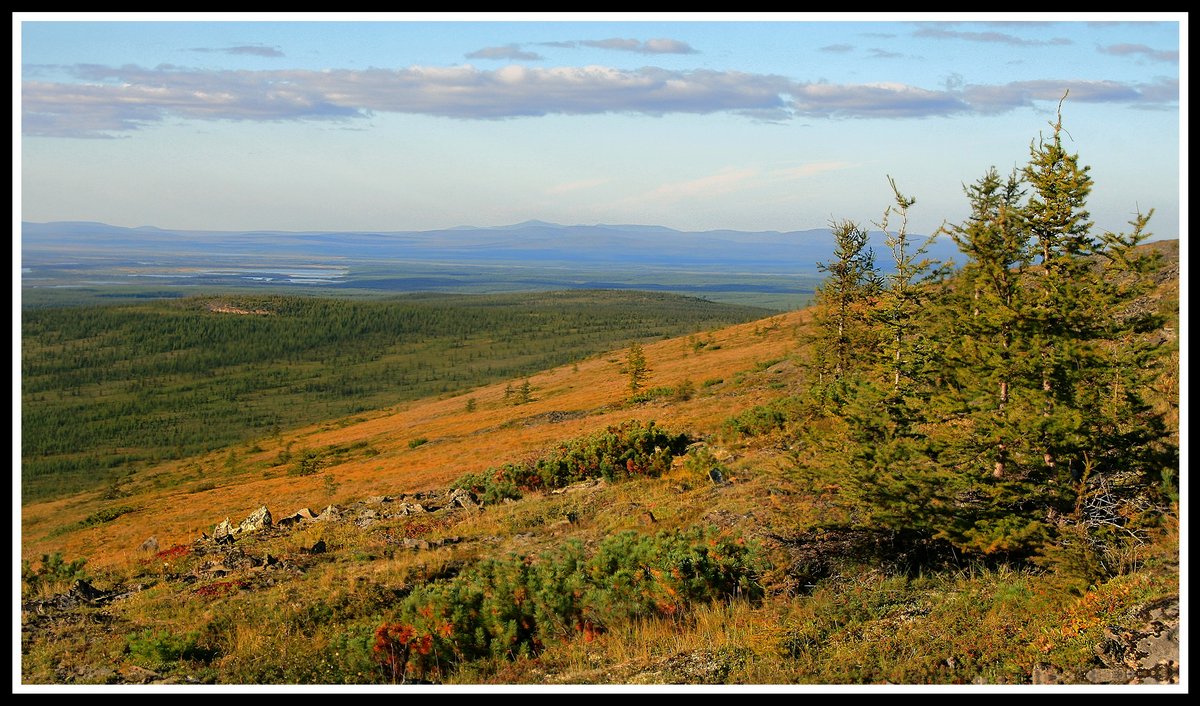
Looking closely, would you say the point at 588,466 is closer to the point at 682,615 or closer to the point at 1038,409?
the point at 682,615

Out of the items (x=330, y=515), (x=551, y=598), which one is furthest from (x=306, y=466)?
(x=551, y=598)

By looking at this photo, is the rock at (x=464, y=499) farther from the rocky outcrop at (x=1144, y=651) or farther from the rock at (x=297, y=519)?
the rocky outcrop at (x=1144, y=651)

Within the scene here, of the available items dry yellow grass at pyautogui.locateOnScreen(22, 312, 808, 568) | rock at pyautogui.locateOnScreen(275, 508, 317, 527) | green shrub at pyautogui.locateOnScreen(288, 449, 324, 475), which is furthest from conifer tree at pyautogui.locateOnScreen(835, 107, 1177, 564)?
green shrub at pyautogui.locateOnScreen(288, 449, 324, 475)

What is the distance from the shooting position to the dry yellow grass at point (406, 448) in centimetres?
2770

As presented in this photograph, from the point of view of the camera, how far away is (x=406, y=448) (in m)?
39.5

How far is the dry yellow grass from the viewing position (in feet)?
90.9

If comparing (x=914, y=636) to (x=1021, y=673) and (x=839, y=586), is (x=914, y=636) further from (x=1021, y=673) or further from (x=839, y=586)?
→ (x=839, y=586)

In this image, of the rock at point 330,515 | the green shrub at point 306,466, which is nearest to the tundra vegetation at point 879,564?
the rock at point 330,515

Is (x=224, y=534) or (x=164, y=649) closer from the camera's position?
(x=164, y=649)

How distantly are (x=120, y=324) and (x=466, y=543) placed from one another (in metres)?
114

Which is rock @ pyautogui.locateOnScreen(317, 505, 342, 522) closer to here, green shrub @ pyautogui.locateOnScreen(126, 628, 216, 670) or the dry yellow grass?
the dry yellow grass

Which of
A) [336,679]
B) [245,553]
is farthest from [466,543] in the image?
[336,679]

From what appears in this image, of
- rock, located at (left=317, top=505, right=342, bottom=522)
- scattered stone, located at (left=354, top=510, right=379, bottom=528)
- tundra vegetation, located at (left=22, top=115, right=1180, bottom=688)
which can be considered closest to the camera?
tundra vegetation, located at (left=22, top=115, right=1180, bottom=688)

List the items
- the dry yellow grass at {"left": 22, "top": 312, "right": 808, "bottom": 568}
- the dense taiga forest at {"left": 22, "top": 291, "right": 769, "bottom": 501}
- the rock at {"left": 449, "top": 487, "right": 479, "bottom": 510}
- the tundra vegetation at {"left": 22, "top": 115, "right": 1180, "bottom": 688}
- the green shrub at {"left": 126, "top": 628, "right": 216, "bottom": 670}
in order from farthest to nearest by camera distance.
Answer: the dense taiga forest at {"left": 22, "top": 291, "right": 769, "bottom": 501}, the dry yellow grass at {"left": 22, "top": 312, "right": 808, "bottom": 568}, the rock at {"left": 449, "top": 487, "right": 479, "bottom": 510}, the green shrub at {"left": 126, "top": 628, "right": 216, "bottom": 670}, the tundra vegetation at {"left": 22, "top": 115, "right": 1180, "bottom": 688}
